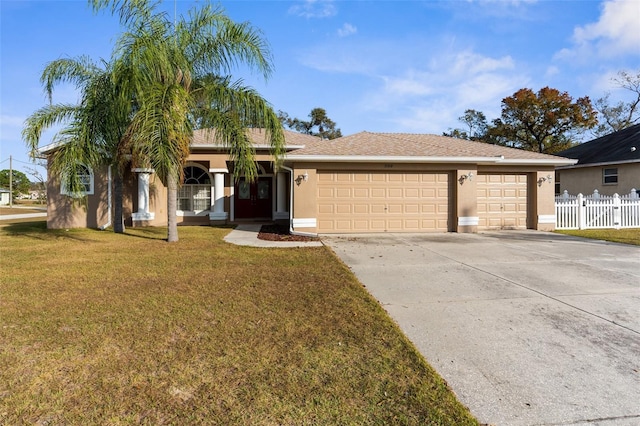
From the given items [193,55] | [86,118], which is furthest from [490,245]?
[86,118]

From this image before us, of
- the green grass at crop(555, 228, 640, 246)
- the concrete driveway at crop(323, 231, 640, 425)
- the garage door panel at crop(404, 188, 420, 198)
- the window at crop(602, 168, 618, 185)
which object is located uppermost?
the window at crop(602, 168, 618, 185)

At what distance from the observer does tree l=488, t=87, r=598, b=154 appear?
101ft

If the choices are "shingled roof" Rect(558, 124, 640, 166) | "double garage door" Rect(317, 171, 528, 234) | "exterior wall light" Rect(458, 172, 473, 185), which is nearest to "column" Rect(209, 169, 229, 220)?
"double garage door" Rect(317, 171, 528, 234)

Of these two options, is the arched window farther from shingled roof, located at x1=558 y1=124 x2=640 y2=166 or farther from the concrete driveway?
shingled roof, located at x1=558 y1=124 x2=640 y2=166

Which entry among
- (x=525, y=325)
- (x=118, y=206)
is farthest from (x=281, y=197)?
(x=525, y=325)

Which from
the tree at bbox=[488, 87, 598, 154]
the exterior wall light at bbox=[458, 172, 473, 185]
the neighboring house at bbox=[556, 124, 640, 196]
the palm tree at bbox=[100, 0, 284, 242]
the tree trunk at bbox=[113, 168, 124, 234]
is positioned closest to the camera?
the palm tree at bbox=[100, 0, 284, 242]

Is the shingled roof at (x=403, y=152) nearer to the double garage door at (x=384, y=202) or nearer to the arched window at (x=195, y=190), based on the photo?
the double garage door at (x=384, y=202)

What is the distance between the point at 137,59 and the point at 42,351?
25.0 feet

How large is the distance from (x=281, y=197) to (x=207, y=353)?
1345 cm

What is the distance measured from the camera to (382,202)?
12.9m

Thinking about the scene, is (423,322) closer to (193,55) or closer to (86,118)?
(193,55)

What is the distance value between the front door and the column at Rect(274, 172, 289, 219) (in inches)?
28.3

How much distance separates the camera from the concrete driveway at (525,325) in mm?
2748

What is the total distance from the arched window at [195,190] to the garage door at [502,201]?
11.9 meters
